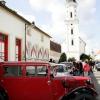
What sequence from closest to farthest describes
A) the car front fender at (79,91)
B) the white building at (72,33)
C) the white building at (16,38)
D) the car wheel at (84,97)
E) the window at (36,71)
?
the car wheel at (84,97) → the car front fender at (79,91) → the window at (36,71) → the white building at (16,38) → the white building at (72,33)

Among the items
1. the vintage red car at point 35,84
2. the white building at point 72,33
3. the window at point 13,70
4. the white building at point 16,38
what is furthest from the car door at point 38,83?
the white building at point 72,33

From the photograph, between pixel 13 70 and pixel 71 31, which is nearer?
pixel 13 70

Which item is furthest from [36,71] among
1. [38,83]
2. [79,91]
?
[79,91]

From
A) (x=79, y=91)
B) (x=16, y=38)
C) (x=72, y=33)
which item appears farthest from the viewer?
(x=72, y=33)

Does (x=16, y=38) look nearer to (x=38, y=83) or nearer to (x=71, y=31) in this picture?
(x=38, y=83)

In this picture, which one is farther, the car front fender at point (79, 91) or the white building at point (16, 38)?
the white building at point (16, 38)

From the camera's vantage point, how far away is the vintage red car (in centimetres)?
1258

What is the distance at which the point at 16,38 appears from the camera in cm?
3031

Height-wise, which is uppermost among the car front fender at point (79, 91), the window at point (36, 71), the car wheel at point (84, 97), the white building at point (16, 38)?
the white building at point (16, 38)

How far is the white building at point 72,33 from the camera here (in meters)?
134

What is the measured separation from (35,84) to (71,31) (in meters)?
123

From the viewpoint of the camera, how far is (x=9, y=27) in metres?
27.5

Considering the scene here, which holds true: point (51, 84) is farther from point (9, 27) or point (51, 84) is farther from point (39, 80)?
point (9, 27)

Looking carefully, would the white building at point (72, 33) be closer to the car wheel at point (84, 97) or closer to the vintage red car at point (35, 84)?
the vintage red car at point (35, 84)
